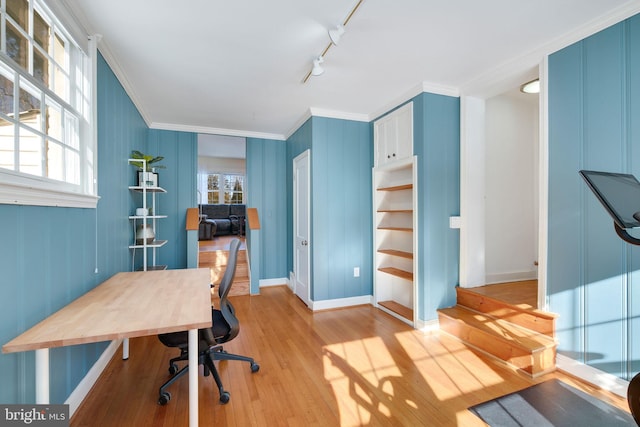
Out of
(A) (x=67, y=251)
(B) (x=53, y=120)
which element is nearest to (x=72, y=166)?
(B) (x=53, y=120)

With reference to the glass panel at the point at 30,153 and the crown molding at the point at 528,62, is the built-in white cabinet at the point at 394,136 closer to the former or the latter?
the crown molding at the point at 528,62

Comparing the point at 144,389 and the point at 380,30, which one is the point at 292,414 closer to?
the point at 144,389

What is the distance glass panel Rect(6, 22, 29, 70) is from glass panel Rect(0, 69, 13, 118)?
116mm

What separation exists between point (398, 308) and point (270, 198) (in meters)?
2.70

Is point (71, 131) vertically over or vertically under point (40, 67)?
under

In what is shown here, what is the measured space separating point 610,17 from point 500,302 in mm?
2263

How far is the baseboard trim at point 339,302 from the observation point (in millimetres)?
3562

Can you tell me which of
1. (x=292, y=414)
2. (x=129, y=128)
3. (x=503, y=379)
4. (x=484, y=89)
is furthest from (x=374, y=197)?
(x=129, y=128)

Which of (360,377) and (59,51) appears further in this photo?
(360,377)

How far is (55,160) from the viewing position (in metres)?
1.66

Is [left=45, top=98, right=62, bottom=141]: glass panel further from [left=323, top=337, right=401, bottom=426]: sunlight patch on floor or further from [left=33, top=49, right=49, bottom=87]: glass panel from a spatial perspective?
[left=323, top=337, right=401, bottom=426]: sunlight patch on floor

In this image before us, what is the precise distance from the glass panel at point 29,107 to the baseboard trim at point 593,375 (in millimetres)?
3722

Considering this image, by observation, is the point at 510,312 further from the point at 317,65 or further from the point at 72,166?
the point at 72,166

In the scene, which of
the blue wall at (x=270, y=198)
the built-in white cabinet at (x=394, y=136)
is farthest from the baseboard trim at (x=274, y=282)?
the built-in white cabinet at (x=394, y=136)
